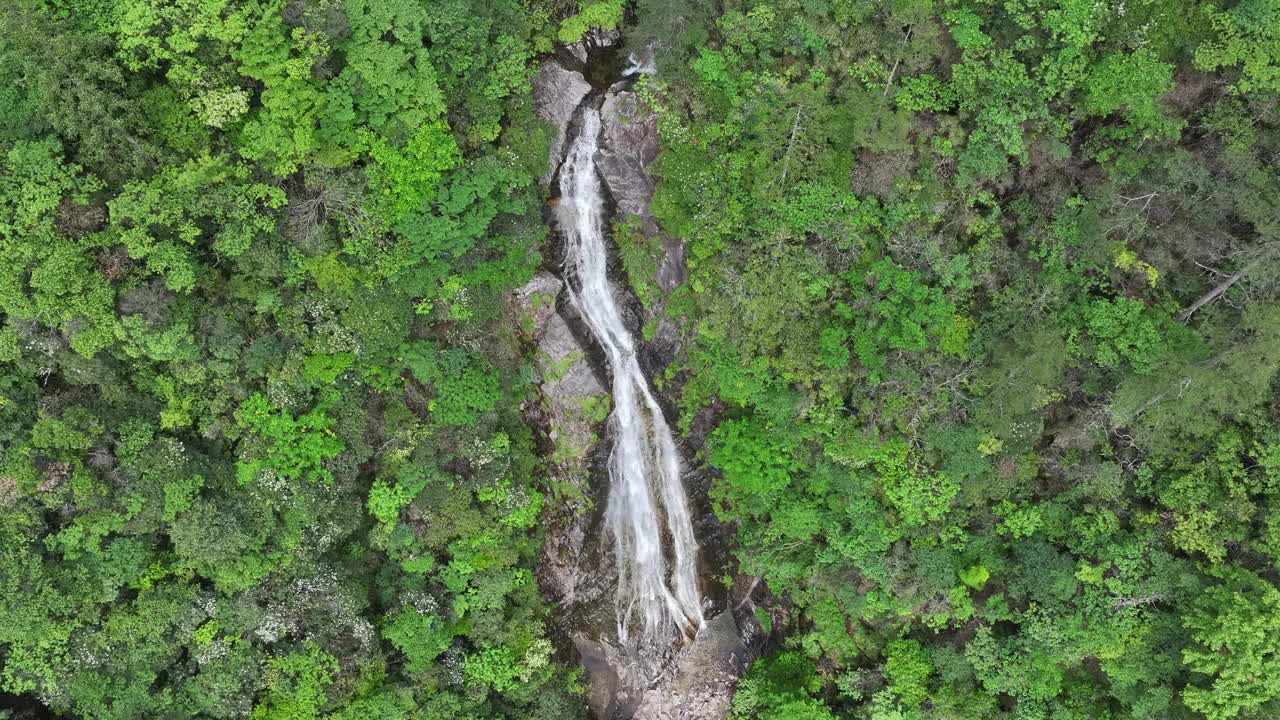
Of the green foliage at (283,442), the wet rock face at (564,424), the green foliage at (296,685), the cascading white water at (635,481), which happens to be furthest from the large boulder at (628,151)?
the green foliage at (296,685)

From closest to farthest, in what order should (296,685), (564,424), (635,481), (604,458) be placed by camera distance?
(296,685) < (564,424) < (604,458) < (635,481)

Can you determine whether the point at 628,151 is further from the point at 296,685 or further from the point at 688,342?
the point at 296,685

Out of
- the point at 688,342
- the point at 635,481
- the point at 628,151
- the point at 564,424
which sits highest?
the point at 628,151

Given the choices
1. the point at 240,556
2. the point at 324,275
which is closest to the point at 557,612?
the point at 240,556

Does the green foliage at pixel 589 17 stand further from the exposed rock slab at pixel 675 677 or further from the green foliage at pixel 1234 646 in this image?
the green foliage at pixel 1234 646

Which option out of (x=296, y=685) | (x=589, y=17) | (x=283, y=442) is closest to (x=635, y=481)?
(x=283, y=442)

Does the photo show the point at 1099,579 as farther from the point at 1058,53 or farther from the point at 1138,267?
the point at 1058,53
